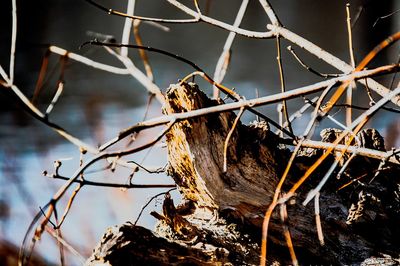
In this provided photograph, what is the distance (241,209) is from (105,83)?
3417 mm

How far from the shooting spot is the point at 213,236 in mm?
1006

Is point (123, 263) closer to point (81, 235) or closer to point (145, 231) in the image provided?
point (145, 231)

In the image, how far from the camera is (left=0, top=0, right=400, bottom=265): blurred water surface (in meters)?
2.07

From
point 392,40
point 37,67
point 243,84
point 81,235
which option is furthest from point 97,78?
point 392,40

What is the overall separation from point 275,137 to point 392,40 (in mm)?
562

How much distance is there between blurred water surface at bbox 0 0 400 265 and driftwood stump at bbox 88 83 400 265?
18 centimetres

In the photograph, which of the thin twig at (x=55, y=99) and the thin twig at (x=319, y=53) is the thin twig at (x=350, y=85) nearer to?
the thin twig at (x=319, y=53)

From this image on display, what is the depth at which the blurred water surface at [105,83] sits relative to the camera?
207cm

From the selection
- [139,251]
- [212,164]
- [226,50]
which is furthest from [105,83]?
[139,251]

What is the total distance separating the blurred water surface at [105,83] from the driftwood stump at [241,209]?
18 centimetres

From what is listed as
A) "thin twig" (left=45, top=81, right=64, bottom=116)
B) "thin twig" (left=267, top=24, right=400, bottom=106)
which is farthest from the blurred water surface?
"thin twig" (left=267, top=24, right=400, bottom=106)

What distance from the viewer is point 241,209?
1052mm

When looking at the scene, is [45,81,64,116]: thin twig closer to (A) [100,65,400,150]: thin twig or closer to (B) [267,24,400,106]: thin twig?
(A) [100,65,400,150]: thin twig

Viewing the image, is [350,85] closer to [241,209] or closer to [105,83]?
[241,209]
